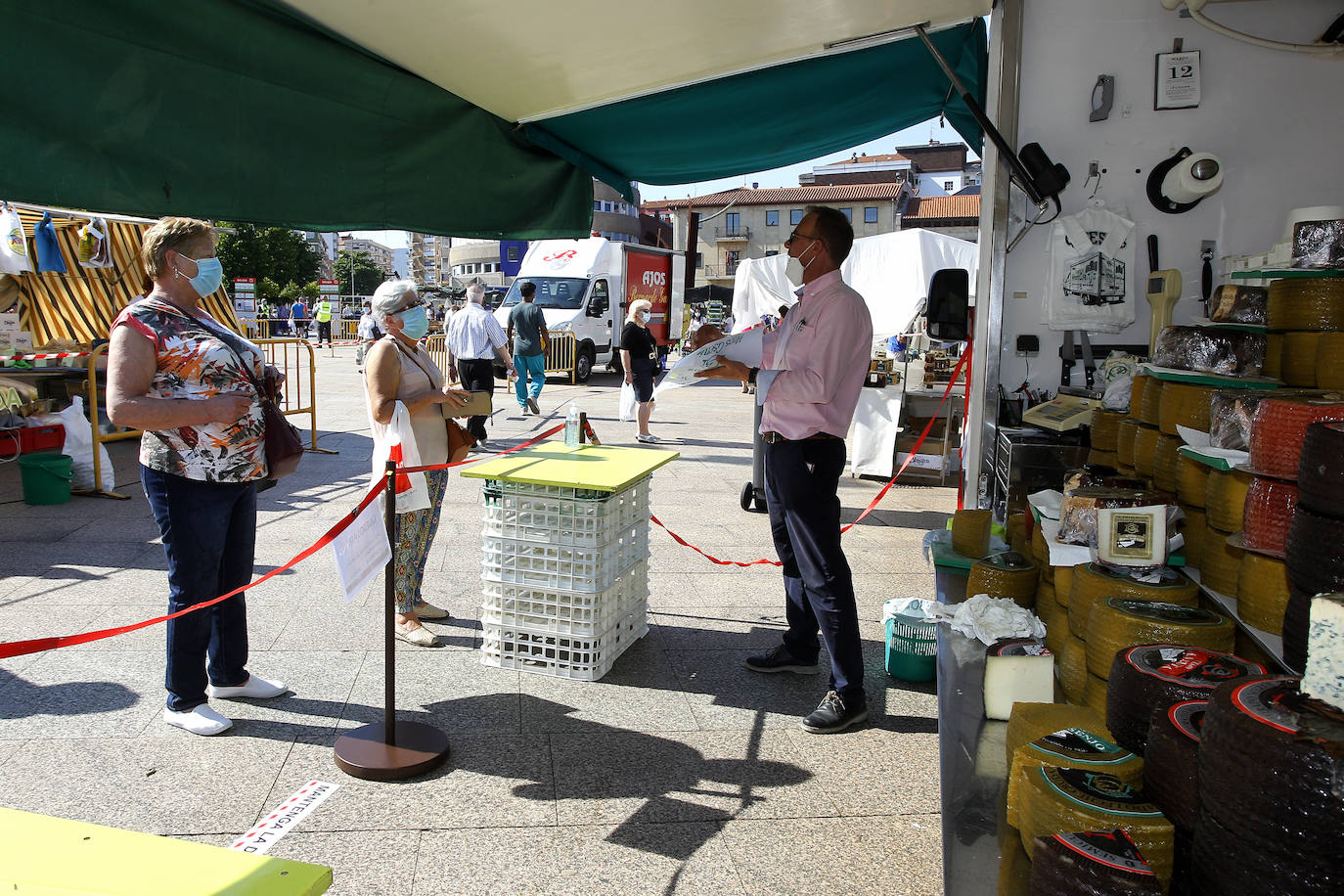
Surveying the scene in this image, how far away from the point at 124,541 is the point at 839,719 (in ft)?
18.1

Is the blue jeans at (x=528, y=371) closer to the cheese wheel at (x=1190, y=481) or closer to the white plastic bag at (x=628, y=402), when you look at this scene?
the white plastic bag at (x=628, y=402)

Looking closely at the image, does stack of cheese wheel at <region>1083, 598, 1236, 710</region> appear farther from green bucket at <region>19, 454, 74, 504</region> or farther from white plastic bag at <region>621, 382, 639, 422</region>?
white plastic bag at <region>621, 382, 639, 422</region>

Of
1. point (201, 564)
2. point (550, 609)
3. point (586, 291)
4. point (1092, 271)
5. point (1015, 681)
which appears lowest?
point (550, 609)

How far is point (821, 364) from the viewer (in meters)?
3.86

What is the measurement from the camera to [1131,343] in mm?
5203

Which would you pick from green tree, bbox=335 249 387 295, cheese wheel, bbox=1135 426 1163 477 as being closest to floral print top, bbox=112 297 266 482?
cheese wheel, bbox=1135 426 1163 477

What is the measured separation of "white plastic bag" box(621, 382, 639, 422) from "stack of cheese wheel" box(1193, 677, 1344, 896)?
11.1 metres

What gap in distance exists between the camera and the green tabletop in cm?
408

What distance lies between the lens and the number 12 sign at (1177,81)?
4754 mm

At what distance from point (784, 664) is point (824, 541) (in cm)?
99

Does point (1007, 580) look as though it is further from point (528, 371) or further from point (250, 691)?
point (528, 371)

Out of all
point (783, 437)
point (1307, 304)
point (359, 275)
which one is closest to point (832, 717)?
→ point (783, 437)

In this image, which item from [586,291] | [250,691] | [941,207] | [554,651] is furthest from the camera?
[941,207]

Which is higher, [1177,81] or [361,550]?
[1177,81]
